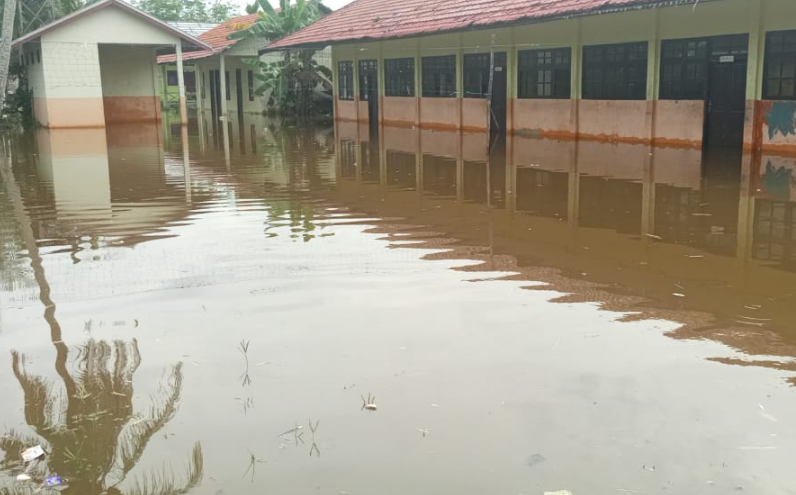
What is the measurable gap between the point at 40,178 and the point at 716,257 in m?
12.7

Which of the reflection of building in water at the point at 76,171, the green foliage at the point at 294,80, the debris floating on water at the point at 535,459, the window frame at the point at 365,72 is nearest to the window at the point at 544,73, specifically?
the window frame at the point at 365,72

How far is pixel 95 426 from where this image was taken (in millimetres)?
4238

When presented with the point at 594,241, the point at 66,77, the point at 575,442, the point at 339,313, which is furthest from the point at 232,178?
the point at 66,77

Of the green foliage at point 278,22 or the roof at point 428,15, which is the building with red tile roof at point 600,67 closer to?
the roof at point 428,15

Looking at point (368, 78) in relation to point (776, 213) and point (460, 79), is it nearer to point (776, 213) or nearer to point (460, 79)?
point (460, 79)

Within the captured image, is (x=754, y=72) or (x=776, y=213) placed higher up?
(x=754, y=72)

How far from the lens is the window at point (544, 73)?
21516 millimetres

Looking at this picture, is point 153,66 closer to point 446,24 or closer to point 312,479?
point 446,24

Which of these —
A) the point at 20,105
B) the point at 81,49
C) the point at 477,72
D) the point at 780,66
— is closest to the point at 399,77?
the point at 477,72

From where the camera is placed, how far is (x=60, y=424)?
14.0 feet

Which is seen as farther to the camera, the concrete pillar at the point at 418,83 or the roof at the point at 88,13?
the concrete pillar at the point at 418,83

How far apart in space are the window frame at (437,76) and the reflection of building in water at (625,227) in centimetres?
966

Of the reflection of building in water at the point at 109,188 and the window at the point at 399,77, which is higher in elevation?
the window at the point at 399,77

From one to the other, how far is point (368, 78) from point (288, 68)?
5.04 meters
